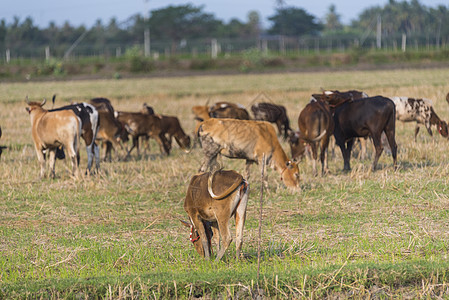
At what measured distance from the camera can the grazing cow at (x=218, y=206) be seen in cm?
707

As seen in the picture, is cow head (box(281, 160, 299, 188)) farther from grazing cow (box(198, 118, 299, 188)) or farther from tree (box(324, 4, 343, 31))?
tree (box(324, 4, 343, 31))

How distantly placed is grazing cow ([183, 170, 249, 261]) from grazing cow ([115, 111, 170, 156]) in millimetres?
10241

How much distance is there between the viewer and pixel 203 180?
24.3ft

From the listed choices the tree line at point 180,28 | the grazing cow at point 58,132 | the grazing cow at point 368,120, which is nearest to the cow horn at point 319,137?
the grazing cow at point 368,120

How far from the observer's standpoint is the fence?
77812 millimetres

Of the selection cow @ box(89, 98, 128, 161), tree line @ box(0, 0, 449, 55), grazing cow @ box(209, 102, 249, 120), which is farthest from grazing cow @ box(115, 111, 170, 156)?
tree line @ box(0, 0, 449, 55)

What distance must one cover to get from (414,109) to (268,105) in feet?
14.4

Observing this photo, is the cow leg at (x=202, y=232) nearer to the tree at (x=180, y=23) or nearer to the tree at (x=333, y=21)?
the tree at (x=180, y=23)

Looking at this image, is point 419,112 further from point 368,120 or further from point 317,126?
point 317,126

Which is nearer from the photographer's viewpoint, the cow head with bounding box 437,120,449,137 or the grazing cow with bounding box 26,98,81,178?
the grazing cow with bounding box 26,98,81,178

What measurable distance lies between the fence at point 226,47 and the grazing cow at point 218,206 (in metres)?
69.7

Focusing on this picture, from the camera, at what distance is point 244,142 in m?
12.2

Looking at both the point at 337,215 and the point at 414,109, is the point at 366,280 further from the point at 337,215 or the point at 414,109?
the point at 414,109

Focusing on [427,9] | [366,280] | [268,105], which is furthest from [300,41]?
[366,280]
